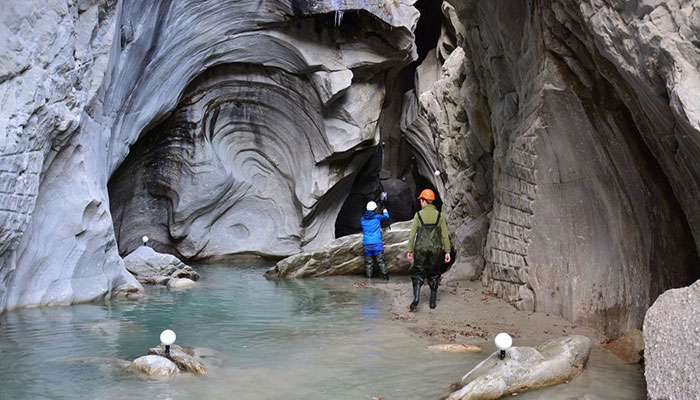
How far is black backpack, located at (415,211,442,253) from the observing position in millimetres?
7656

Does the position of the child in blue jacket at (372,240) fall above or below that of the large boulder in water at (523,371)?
above

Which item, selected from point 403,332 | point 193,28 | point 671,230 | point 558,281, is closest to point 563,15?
point 671,230

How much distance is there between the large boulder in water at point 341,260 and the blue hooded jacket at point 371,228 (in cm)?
53

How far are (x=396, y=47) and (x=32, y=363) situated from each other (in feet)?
38.0

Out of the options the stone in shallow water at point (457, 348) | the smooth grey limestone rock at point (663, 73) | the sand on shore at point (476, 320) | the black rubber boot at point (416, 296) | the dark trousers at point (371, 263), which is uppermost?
the smooth grey limestone rock at point (663, 73)

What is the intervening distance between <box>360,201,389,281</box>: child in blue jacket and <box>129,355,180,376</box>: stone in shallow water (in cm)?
717

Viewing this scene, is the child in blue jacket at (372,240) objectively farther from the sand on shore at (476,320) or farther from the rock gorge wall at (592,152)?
the rock gorge wall at (592,152)

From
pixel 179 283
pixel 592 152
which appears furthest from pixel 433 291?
pixel 179 283

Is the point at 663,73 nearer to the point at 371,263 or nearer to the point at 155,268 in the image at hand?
the point at 371,263

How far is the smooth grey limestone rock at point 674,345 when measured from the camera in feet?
11.0

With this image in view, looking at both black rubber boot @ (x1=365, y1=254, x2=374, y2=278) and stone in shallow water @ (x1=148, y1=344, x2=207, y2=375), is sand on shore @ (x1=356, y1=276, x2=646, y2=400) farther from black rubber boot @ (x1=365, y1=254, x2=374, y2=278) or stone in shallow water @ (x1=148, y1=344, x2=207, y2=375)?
stone in shallow water @ (x1=148, y1=344, x2=207, y2=375)

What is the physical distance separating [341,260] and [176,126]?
520 centimetres

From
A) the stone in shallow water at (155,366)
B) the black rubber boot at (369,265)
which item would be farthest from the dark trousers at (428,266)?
the black rubber boot at (369,265)

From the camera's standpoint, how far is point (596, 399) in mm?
4227
